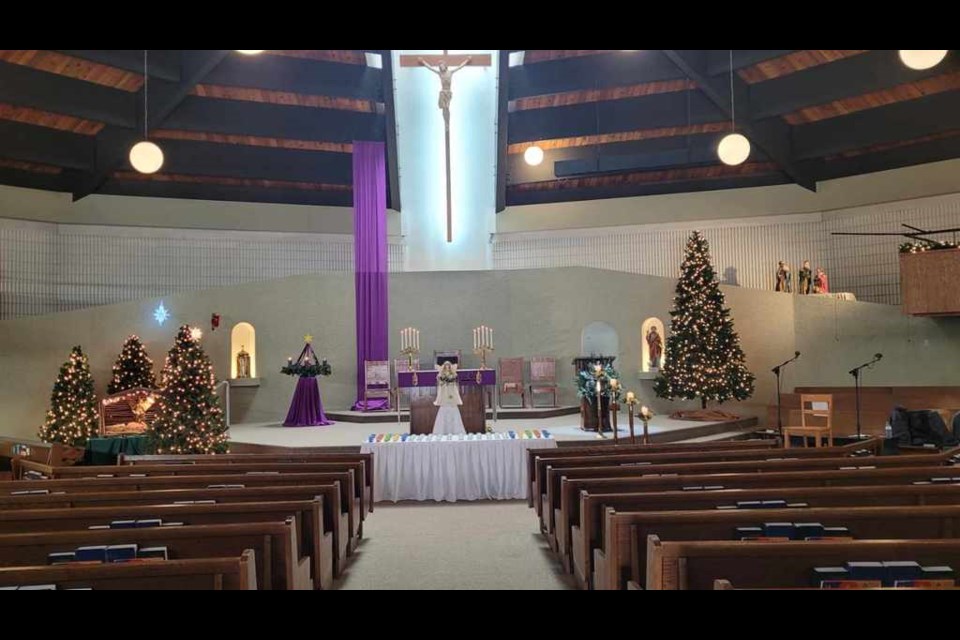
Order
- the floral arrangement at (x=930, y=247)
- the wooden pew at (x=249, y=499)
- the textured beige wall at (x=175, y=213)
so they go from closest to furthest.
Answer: the wooden pew at (x=249, y=499) < the floral arrangement at (x=930, y=247) < the textured beige wall at (x=175, y=213)

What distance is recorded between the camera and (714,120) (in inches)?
491

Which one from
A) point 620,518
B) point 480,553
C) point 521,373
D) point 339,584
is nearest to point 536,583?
point 480,553

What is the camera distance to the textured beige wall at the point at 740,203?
40.4 feet

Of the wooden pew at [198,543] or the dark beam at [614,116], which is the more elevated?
the dark beam at [614,116]

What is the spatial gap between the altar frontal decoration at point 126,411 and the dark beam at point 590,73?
7294 millimetres

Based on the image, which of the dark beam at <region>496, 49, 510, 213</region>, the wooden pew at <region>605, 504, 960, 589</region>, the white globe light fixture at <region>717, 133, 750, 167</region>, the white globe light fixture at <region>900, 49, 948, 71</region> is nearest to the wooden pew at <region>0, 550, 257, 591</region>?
the wooden pew at <region>605, 504, 960, 589</region>

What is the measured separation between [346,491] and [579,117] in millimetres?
9731

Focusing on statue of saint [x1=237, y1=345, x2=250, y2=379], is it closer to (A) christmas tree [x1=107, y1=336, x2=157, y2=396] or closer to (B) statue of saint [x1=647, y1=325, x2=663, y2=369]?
(A) christmas tree [x1=107, y1=336, x2=157, y2=396]

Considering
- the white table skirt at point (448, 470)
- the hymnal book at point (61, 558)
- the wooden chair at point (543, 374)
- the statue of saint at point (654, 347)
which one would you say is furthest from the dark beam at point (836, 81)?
the hymnal book at point (61, 558)

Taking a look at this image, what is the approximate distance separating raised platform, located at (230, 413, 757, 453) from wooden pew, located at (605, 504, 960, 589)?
4.93m

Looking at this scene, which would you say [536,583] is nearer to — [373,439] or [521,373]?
[373,439]

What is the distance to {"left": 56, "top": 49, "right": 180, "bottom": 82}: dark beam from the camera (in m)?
9.75

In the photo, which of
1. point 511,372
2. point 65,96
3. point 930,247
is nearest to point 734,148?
point 930,247

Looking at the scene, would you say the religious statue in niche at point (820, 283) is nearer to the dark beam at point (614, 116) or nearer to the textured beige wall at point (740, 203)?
the textured beige wall at point (740, 203)
